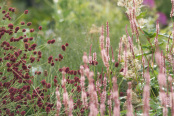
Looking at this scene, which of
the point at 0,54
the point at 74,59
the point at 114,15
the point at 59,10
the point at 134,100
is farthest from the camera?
the point at 114,15

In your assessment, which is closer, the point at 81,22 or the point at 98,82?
the point at 98,82

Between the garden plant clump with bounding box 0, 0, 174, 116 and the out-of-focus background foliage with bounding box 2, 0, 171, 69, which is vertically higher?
the out-of-focus background foliage with bounding box 2, 0, 171, 69

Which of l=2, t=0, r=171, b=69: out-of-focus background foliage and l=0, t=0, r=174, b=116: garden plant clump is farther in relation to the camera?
l=2, t=0, r=171, b=69: out-of-focus background foliage

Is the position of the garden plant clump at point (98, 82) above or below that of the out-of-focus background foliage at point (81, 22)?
below

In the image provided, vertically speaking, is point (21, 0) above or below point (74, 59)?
above

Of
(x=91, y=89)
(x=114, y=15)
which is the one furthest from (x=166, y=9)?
A: (x=91, y=89)

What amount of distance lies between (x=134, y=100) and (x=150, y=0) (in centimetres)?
768

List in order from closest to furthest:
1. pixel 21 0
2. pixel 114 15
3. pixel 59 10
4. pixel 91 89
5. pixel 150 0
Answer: pixel 91 89 → pixel 59 10 → pixel 114 15 → pixel 150 0 → pixel 21 0

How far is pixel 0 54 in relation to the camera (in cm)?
286

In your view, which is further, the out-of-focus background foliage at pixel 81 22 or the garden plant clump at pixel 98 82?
the out-of-focus background foliage at pixel 81 22

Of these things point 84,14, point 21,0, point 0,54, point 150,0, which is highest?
point 21,0

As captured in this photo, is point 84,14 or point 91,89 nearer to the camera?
point 91,89

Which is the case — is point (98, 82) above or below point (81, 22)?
below

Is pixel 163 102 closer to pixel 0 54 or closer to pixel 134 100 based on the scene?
pixel 134 100
